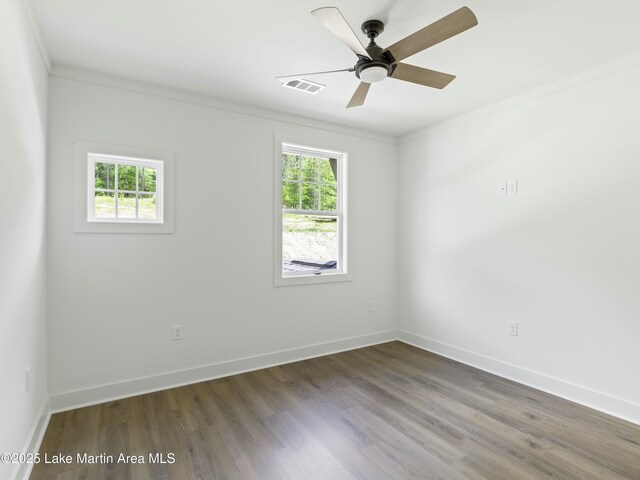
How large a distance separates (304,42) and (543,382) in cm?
335

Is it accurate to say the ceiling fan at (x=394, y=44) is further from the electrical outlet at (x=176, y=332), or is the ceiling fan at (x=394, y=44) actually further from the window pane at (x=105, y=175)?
the electrical outlet at (x=176, y=332)

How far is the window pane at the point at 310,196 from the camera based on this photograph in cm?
387

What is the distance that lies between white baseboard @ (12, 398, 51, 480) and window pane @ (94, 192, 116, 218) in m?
1.43

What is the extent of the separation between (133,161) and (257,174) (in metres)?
1.10

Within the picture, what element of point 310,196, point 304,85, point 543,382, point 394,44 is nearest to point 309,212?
point 310,196

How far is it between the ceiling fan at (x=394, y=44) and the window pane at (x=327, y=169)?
1538mm

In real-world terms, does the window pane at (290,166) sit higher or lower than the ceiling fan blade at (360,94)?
lower

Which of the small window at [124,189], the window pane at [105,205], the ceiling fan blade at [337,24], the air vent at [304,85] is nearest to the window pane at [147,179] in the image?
the small window at [124,189]

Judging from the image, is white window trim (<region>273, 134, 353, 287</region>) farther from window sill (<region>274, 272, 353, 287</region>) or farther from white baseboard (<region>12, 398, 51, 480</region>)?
white baseboard (<region>12, 398, 51, 480</region>)

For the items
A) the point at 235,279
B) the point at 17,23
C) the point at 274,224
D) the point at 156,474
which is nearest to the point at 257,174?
the point at 274,224

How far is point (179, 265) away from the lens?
3.05m

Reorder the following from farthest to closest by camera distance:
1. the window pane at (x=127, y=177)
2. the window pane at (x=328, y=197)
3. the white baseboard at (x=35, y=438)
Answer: the window pane at (x=328, y=197)
the window pane at (x=127, y=177)
the white baseboard at (x=35, y=438)

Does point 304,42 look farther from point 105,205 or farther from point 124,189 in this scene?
point 105,205

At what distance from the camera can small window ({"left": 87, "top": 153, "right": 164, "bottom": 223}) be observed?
276cm
